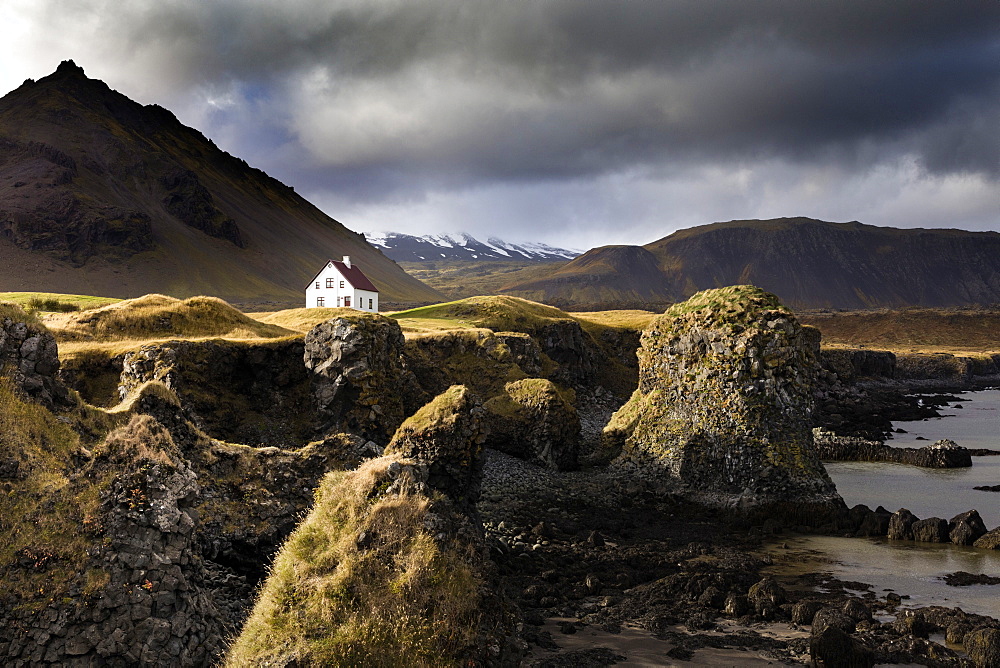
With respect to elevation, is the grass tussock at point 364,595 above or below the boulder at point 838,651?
above

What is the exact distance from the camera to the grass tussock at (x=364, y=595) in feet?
23.5

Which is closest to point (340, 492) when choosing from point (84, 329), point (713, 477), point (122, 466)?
point (122, 466)

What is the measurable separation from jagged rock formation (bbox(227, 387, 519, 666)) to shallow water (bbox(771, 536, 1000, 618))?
16.3 m

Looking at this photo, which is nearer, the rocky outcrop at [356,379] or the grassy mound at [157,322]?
the rocky outcrop at [356,379]

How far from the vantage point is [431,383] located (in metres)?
46.6

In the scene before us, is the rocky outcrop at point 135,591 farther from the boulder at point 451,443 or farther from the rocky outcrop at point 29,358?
the boulder at point 451,443

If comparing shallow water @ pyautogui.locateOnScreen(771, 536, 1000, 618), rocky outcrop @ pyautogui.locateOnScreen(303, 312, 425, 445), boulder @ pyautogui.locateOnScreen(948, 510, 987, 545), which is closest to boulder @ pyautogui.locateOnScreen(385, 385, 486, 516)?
shallow water @ pyautogui.locateOnScreen(771, 536, 1000, 618)

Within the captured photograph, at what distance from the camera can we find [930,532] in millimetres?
25125

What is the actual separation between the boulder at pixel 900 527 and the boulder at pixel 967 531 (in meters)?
1.41

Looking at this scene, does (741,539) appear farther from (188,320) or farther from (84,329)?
(84,329)

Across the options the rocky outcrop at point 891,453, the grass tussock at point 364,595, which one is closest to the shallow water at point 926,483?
the rocky outcrop at point 891,453

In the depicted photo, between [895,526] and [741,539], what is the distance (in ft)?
21.0

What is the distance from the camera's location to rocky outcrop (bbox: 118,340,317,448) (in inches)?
1188

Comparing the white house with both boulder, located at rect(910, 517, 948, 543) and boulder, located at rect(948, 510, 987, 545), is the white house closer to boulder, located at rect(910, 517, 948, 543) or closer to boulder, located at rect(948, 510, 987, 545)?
boulder, located at rect(910, 517, 948, 543)
